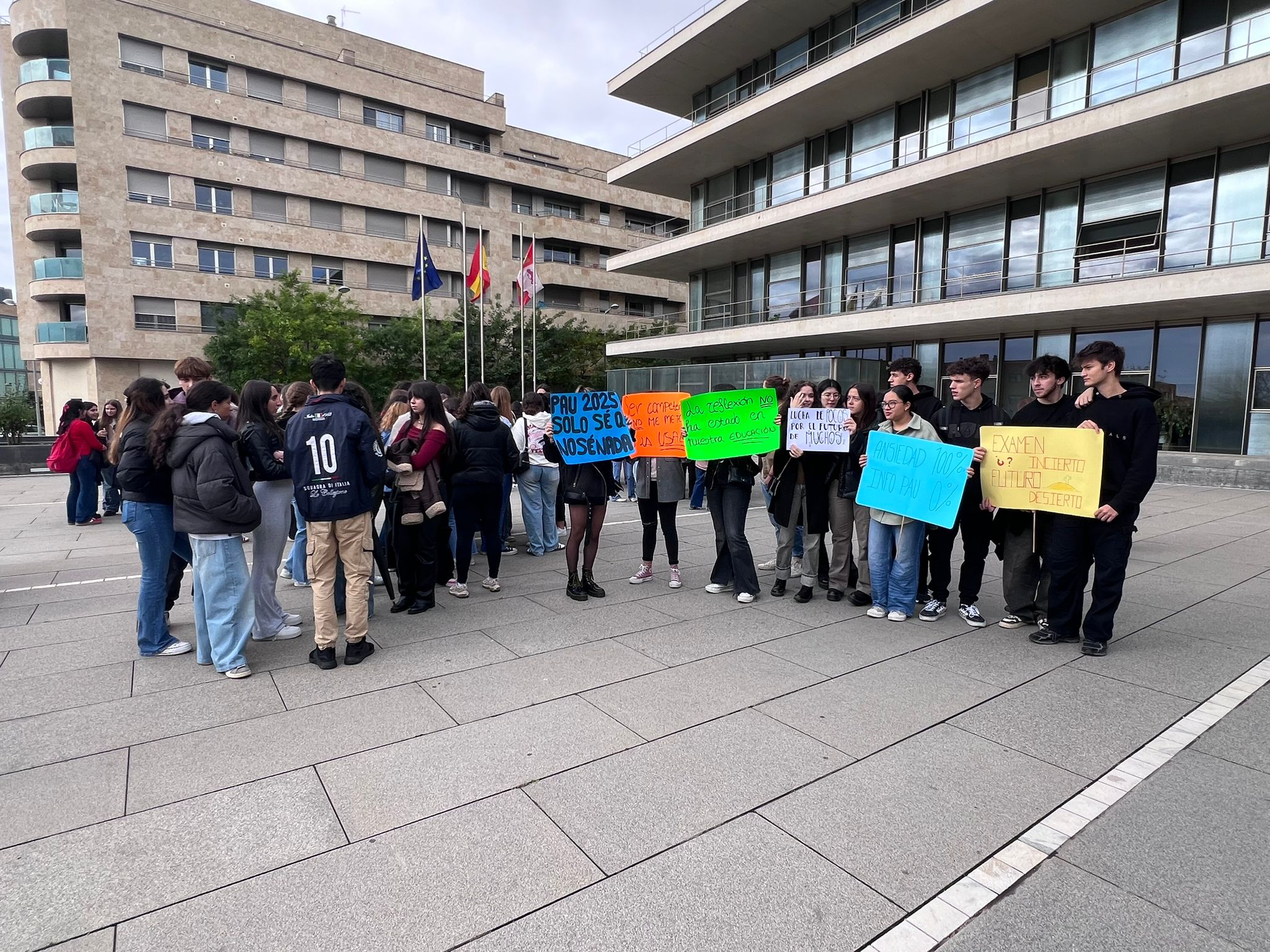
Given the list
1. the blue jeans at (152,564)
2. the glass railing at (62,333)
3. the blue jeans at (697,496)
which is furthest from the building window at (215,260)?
the blue jeans at (152,564)

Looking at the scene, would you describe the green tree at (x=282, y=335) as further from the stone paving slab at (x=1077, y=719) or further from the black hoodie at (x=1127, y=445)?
the stone paving slab at (x=1077, y=719)

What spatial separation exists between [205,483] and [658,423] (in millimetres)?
3721

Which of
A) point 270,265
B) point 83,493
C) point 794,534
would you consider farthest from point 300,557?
point 270,265

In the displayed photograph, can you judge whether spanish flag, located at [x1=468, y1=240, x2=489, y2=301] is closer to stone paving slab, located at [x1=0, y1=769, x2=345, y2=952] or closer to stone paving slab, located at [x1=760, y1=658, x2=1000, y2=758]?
stone paving slab, located at [x1=760, y1=658, x2=1000, y2=758]

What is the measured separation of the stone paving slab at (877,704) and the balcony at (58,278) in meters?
41.9

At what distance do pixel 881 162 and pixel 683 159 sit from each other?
8365mm

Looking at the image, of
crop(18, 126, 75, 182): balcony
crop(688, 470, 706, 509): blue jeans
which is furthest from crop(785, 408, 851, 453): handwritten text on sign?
crop(18, 126, 75, 182): balcony

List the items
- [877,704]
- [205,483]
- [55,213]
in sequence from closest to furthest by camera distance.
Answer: [877,704] → [205,483] → [55,213]

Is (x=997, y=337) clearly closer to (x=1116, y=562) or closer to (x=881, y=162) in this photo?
(x=881, y=162)

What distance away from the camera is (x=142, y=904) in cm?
249

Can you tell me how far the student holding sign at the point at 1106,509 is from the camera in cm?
476

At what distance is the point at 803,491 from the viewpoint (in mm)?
6426

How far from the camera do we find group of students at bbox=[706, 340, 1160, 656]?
490 centimetres

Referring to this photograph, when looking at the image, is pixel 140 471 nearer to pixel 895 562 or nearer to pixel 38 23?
pixel 895 562
